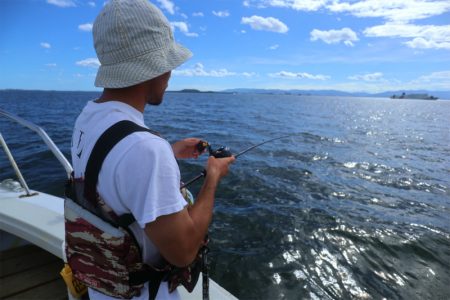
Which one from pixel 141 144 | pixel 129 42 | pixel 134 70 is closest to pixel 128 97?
pixel 134 70

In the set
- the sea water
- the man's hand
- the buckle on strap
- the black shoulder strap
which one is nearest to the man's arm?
the buckle on strap

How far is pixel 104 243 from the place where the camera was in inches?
55.2

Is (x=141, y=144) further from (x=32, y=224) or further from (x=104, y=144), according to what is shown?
(x=32, y=224)

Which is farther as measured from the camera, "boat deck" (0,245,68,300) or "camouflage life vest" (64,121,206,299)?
"boat deck" (0,245,68,300)

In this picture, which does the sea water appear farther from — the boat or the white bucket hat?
the white bucket hat

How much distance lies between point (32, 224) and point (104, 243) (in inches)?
92.9

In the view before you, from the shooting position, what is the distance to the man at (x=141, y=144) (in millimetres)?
1180

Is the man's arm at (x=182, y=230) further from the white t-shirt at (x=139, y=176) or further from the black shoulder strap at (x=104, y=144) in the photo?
the black shoulder strap at (x=104, y=144)

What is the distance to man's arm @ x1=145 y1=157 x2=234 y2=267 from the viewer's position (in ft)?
4.03

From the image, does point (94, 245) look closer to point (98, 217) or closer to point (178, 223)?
point (98, 217)

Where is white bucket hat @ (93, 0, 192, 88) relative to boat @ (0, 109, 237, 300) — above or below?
above

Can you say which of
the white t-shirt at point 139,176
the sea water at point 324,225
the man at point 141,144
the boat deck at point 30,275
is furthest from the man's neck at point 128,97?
the sea water at point 324,225

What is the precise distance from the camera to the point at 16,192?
4180mm

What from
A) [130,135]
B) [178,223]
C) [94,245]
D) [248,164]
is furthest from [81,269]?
[248,164]
